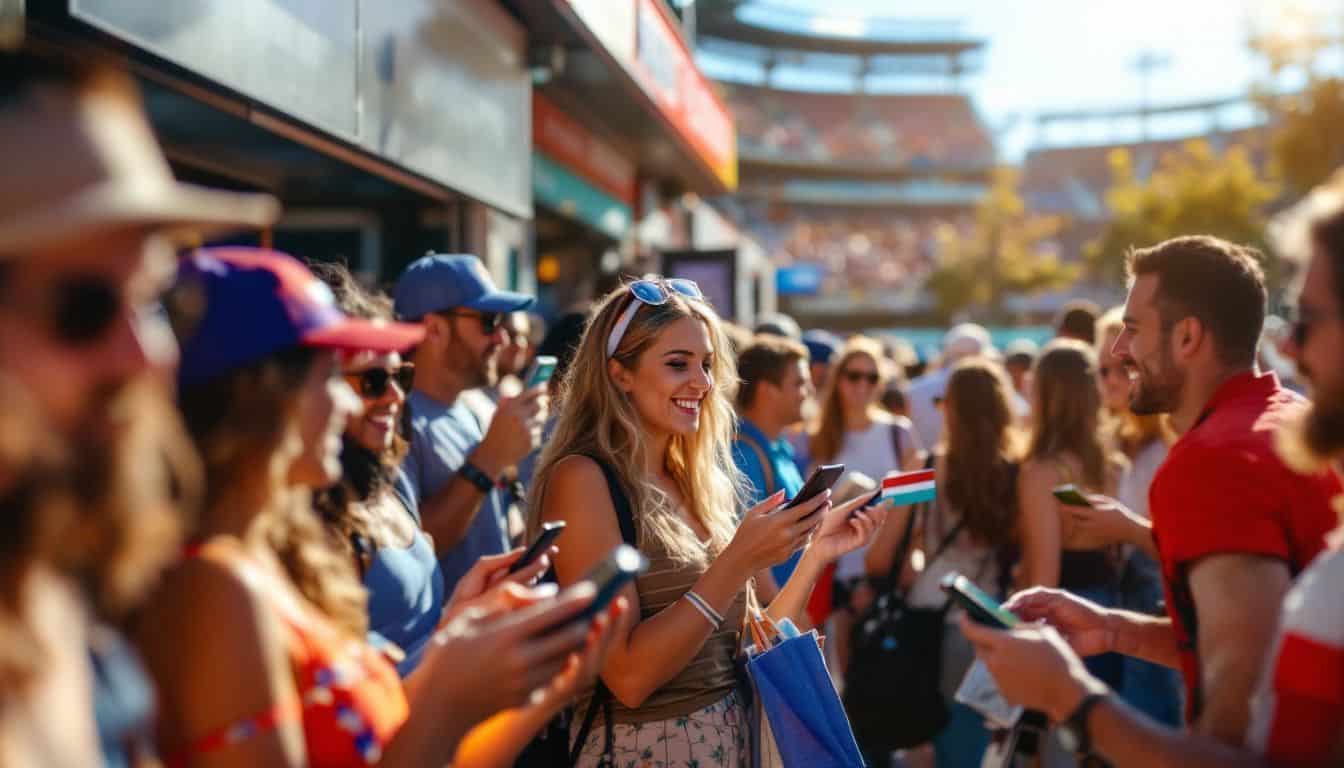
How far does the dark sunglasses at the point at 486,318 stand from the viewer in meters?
4.28

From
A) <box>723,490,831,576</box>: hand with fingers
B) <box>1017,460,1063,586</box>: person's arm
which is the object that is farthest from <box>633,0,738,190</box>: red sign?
<box>723,490,831,576</box>: hand with fingers

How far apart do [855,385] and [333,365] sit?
487 centimetres

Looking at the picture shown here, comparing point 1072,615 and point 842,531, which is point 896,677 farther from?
point 1072,615

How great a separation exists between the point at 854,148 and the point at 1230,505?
6938cm

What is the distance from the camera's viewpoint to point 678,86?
10250mm

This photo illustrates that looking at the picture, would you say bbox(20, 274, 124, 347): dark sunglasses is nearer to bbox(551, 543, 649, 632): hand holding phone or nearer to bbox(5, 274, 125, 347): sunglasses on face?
bbox(5, 274, 125, 347): sunglasses on face

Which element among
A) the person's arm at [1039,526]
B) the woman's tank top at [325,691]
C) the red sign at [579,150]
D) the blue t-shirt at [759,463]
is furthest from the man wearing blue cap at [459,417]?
the red sign at [579,150]

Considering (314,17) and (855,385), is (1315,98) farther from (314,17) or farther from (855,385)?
(314,17)

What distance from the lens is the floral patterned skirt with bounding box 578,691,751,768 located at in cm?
276

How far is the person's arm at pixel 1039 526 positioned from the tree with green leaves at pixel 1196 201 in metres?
29.2

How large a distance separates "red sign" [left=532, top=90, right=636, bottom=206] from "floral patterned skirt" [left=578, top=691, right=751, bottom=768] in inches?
285

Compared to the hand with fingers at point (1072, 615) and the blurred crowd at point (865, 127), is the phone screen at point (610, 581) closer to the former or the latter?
the hand with fingers at point (1072, 615)

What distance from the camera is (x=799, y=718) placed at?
110 inches

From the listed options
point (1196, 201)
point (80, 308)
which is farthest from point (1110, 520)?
point (1196, 201)
